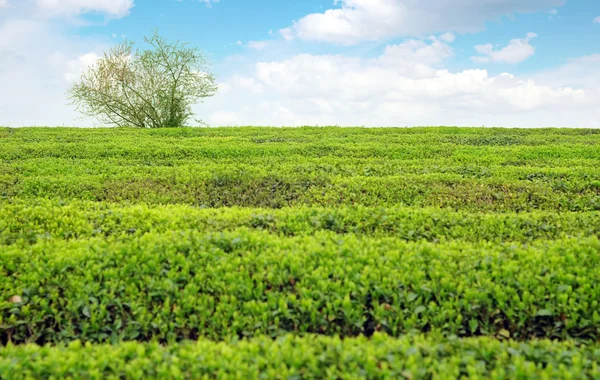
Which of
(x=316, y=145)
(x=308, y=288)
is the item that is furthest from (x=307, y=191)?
(x=316, y=145)

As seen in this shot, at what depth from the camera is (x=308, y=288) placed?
5.81 metres

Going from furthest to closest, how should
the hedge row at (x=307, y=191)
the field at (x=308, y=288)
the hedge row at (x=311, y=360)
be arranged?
the hedge row at (x=307, y=191) → the field at (x=308, y=288) → the hedge row at (x=311, y=360)

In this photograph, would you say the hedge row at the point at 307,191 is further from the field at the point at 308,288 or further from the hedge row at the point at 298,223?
the hedge row at the point at 298,223

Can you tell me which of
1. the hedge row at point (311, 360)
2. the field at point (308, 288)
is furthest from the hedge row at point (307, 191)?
the hedge row at point (311, 360)

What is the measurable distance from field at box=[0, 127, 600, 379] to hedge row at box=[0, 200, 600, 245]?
0.04m

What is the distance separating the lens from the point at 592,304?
5.67 metres

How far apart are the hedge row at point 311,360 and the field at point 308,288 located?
0.06 ft

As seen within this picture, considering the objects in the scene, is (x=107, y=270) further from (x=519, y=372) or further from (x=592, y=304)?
(x=592, y=304)

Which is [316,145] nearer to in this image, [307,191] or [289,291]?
[307,191]

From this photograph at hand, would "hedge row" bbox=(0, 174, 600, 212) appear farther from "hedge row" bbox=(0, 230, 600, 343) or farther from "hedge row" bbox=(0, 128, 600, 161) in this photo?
"hedge row" bbox=(0, 230, 600, 343)

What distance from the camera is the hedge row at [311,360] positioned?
4.15 meters

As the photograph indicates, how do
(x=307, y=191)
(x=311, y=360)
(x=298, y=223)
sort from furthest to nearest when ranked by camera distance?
(x=307, y=191) → (x=298, y=223) → (x=311, y=360)

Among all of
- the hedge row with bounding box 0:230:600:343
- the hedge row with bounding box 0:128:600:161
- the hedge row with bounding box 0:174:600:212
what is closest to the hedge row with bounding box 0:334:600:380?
the hedge row with bounding box 0:230:600:343

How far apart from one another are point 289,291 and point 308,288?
0.75 feet
